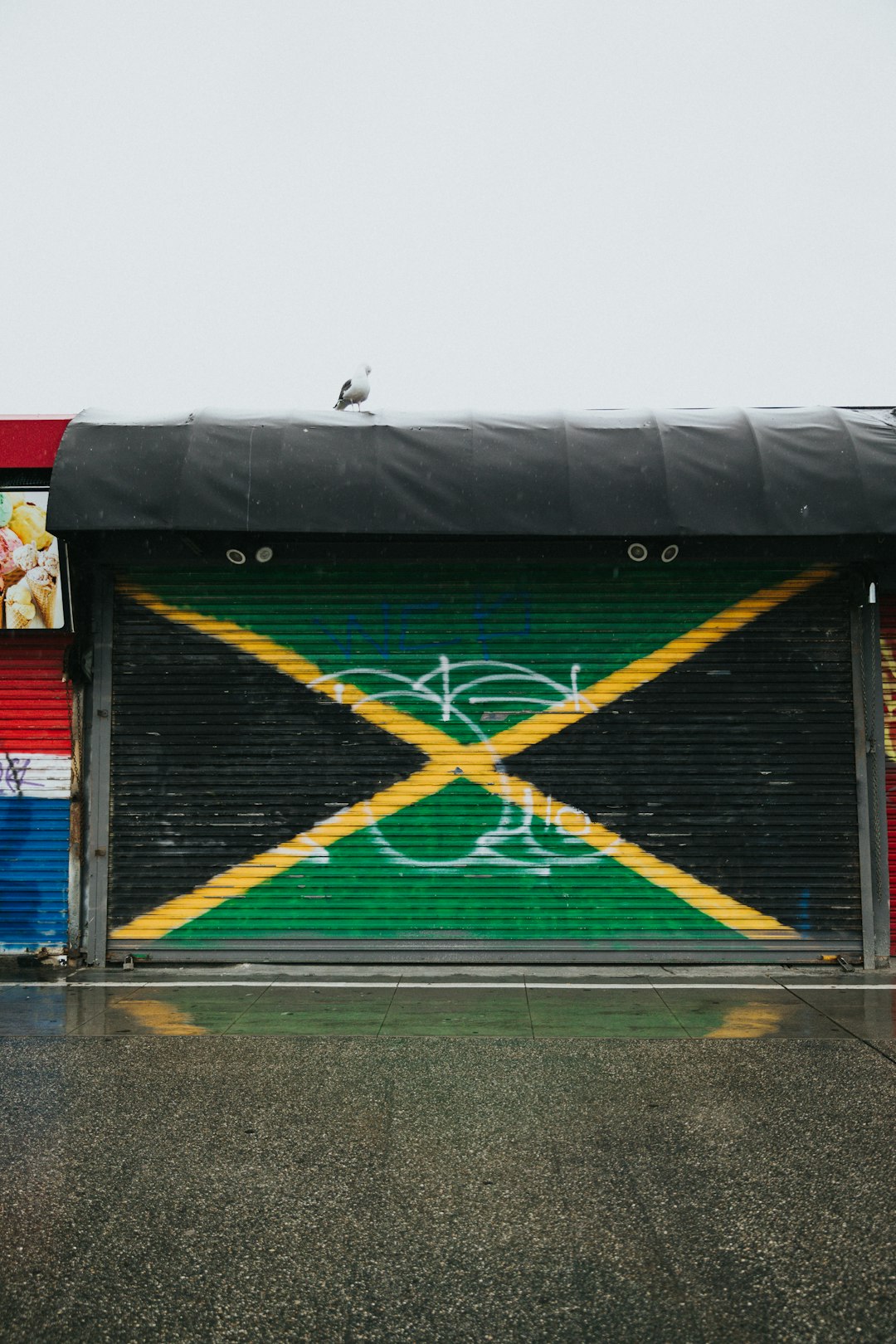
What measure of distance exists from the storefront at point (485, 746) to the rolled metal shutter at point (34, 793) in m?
0.29

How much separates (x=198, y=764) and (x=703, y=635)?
4236 mm

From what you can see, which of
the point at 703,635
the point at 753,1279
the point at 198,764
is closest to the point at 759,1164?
the point at 753,1279

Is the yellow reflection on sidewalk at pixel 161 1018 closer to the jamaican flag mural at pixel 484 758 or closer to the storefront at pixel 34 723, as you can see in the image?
the jamaican flag mural at pixel 484 758

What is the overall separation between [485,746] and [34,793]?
12.1 feet

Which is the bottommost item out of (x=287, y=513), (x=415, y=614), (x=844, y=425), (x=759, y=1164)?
(x=759, y=1164)

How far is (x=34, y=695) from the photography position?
817 centimetres

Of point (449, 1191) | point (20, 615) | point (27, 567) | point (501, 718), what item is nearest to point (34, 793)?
point (20, 615)

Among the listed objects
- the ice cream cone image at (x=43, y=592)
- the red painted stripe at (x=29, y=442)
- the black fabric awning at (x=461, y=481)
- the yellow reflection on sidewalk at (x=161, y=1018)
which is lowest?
the yellow reflection on sidewalk at (x=161, y=1018)

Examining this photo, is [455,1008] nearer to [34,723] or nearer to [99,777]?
[99,777]

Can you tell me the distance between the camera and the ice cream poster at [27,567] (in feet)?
26.3

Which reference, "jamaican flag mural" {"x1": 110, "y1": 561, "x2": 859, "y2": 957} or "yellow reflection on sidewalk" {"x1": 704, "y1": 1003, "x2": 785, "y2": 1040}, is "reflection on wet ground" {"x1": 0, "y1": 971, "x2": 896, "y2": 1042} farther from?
"jamaican flag mural" {"x1": 110, "y1": 561, "x2": 859, "y2": 957}

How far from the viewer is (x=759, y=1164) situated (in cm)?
416

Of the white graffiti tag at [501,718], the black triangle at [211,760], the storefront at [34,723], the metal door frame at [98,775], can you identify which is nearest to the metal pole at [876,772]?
the white graffiti tag at [501,718]

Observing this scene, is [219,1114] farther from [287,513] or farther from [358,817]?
[287,513]
